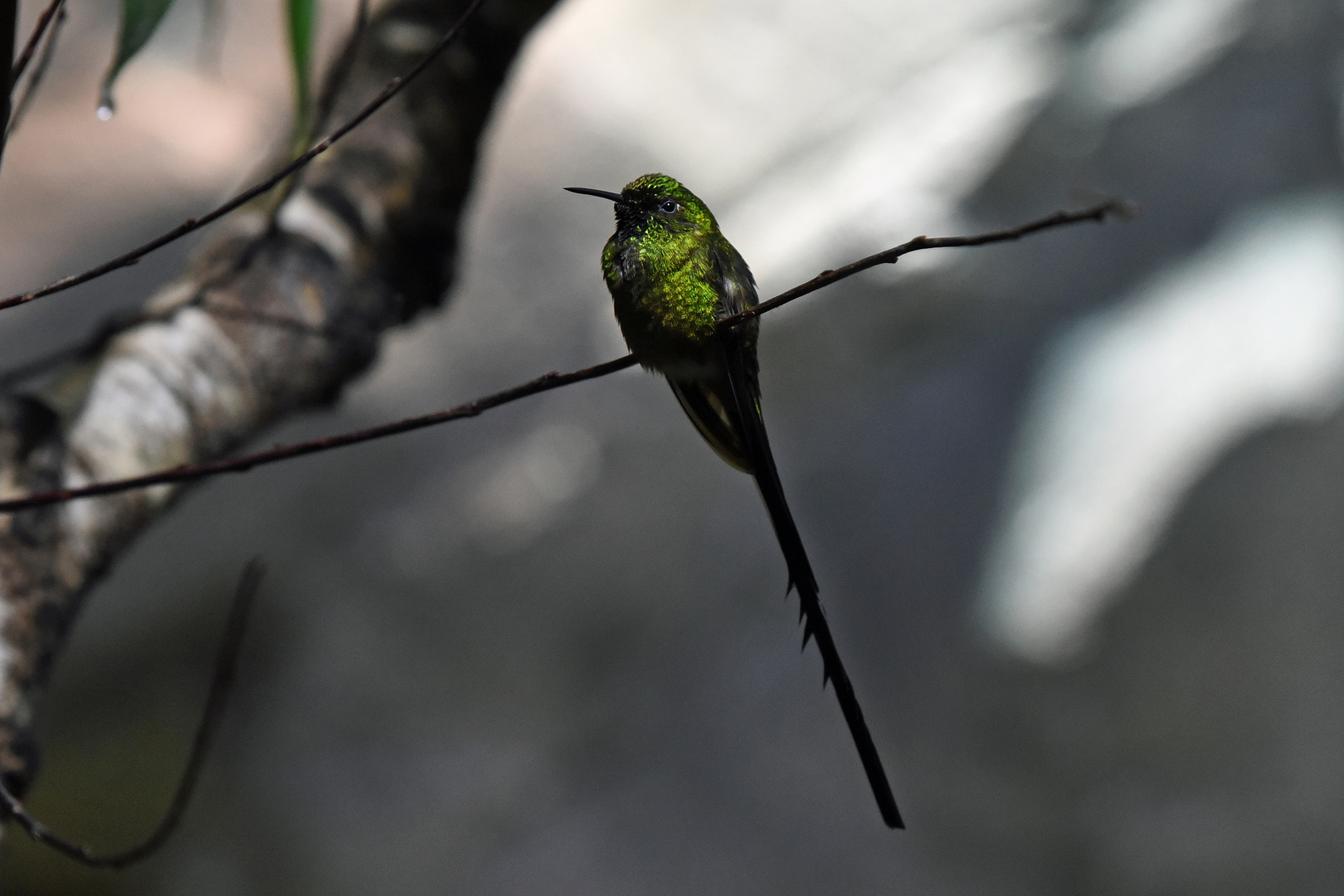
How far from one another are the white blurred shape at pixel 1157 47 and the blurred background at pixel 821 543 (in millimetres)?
13

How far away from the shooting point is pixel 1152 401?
2.83 m

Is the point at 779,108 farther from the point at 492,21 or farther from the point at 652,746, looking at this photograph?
the point at 492,21

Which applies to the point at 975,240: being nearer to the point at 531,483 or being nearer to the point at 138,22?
the point at 138,22

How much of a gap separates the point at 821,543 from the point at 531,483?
0.89m

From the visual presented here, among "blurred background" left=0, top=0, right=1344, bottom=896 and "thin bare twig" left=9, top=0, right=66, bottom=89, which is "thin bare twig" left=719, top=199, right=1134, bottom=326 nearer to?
"thin bare twig" left=9, top=0, right=66, bottom=89

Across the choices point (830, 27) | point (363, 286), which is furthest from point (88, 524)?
point (830, 27)

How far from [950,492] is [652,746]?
110cm

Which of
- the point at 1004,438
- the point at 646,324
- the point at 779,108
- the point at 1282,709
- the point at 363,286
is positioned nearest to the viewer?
the point at 646,324

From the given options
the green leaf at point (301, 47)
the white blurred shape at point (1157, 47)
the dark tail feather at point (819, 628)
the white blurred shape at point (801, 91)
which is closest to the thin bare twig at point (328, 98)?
the green leaf at point (301, 47)

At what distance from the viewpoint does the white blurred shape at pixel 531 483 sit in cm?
315

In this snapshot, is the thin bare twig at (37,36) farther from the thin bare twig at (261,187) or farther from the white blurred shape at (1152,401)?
the white blurred shape at (1152,401)

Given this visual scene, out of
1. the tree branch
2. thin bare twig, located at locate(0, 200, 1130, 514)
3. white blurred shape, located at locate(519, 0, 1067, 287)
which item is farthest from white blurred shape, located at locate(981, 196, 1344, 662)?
thin bare twig, located at locate(0, 200, 1130, 514)

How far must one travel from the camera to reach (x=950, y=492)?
2.98 m

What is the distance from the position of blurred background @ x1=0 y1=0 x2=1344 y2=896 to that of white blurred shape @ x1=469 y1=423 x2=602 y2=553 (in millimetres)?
13
